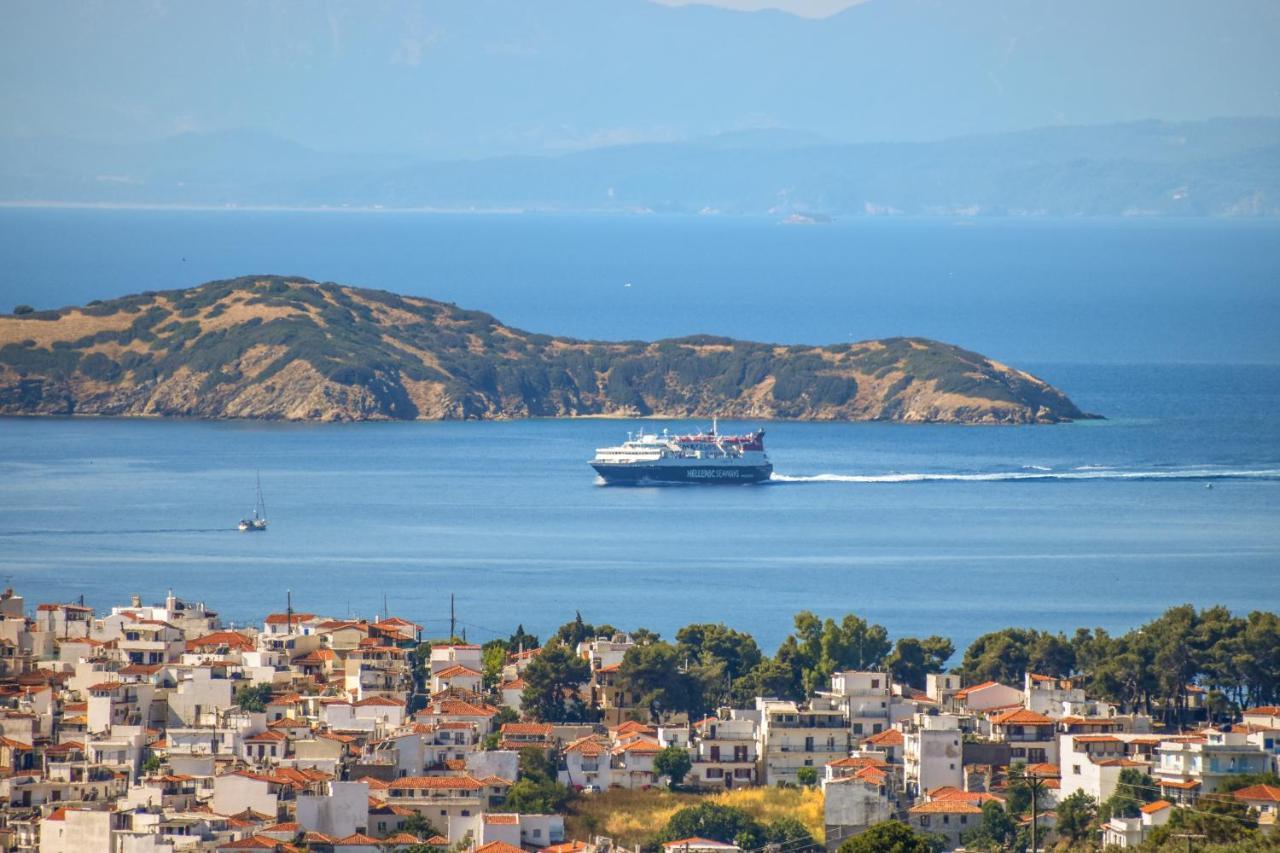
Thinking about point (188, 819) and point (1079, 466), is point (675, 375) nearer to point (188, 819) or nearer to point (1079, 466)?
point (1079, 466)

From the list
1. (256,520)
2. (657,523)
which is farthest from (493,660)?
(657,523)

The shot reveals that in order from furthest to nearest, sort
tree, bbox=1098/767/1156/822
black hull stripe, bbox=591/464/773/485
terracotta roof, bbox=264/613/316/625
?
black hull stripe, bbox=591/464/773/485
terracotta roof, bbox=264/613/316/625
tree, bbox=1098/767/1156/822

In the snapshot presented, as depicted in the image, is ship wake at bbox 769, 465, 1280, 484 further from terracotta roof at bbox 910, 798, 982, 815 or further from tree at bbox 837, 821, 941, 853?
tree at bbox 837, 821, 941, 853

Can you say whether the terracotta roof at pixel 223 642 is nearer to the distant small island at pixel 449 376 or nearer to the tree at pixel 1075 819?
the tree at pixel 1075 819

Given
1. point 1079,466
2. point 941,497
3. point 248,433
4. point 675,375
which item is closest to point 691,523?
point 941,497

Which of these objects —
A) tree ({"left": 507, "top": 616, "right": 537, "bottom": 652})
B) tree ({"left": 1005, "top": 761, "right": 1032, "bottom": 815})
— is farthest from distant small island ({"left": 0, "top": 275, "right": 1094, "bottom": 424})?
tree ({"left": 1005, "top": 761, "right": 1032, "bottom": 815})
